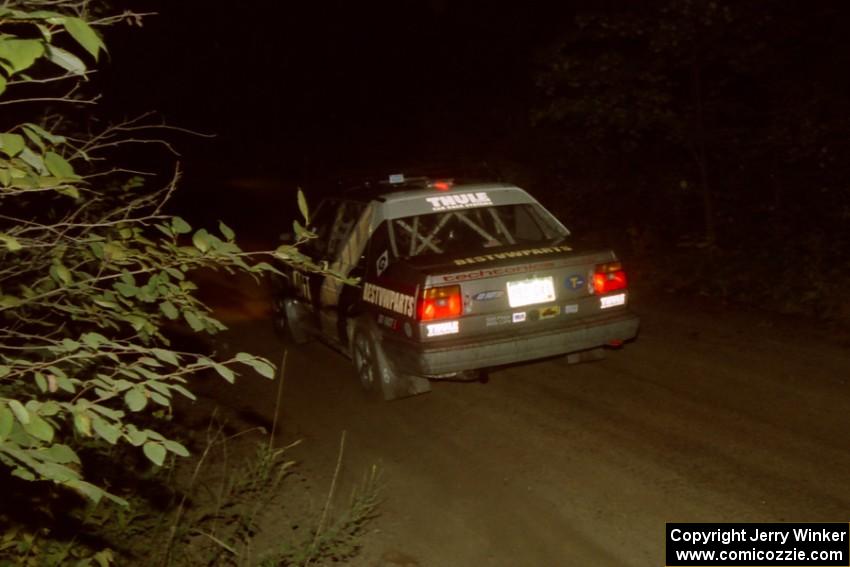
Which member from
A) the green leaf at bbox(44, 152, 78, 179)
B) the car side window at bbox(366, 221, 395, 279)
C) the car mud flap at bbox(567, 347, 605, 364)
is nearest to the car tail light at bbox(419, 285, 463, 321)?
the car side window at bbox(366, 221, 395, 279)

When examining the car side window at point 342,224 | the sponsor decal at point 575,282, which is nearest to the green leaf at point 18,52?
the sponsor decal at point 575,282

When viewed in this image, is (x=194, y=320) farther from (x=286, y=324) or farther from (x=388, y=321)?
(x=286, y=324)

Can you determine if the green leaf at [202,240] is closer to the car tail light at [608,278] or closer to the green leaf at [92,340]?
the green leaf at [92,340]

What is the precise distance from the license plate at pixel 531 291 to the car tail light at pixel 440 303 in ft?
1.39

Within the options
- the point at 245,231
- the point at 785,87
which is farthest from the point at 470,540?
the point at 245,231

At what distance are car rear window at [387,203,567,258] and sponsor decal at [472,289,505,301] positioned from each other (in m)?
0.74

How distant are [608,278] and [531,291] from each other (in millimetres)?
752

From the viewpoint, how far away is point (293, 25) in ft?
111

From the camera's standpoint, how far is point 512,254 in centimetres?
683

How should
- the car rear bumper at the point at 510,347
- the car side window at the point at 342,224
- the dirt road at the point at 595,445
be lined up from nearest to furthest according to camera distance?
1. the dirt road at the point at 595,445
2. the car rear bumper at the point at 510,347
3. the car side window at the point at 342,224

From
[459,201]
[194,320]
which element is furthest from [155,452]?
[459,201]

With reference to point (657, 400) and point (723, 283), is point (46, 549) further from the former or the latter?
point (723, 283)

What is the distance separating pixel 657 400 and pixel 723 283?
485 centimetres

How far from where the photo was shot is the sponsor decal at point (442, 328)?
6486 mm
